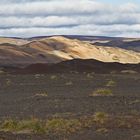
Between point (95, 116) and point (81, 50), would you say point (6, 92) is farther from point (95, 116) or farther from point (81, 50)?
point (81, 50)

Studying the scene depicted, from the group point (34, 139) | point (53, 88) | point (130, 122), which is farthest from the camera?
point (53, 88)

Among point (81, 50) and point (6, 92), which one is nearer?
point (6, 92)

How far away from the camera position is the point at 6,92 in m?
40.3

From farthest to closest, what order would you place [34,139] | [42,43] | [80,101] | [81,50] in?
[42,43], [81,50], [80,101], [34,139]

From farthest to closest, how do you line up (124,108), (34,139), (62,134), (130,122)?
(124,108) < (130,122) < (62,134) < (34,139)

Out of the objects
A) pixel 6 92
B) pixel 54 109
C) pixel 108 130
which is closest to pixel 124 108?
pixel 54 109

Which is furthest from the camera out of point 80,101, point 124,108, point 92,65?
point 92,65

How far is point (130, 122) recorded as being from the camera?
21.1 metres

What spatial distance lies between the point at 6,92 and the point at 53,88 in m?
4.25

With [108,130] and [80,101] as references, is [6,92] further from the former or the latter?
[108,130]

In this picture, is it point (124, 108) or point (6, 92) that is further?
point (6, 92)

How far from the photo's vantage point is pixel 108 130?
1927cm

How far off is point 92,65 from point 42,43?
71285mm

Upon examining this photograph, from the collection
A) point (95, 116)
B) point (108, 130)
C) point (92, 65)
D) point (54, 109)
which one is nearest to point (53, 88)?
point (54, 109)
